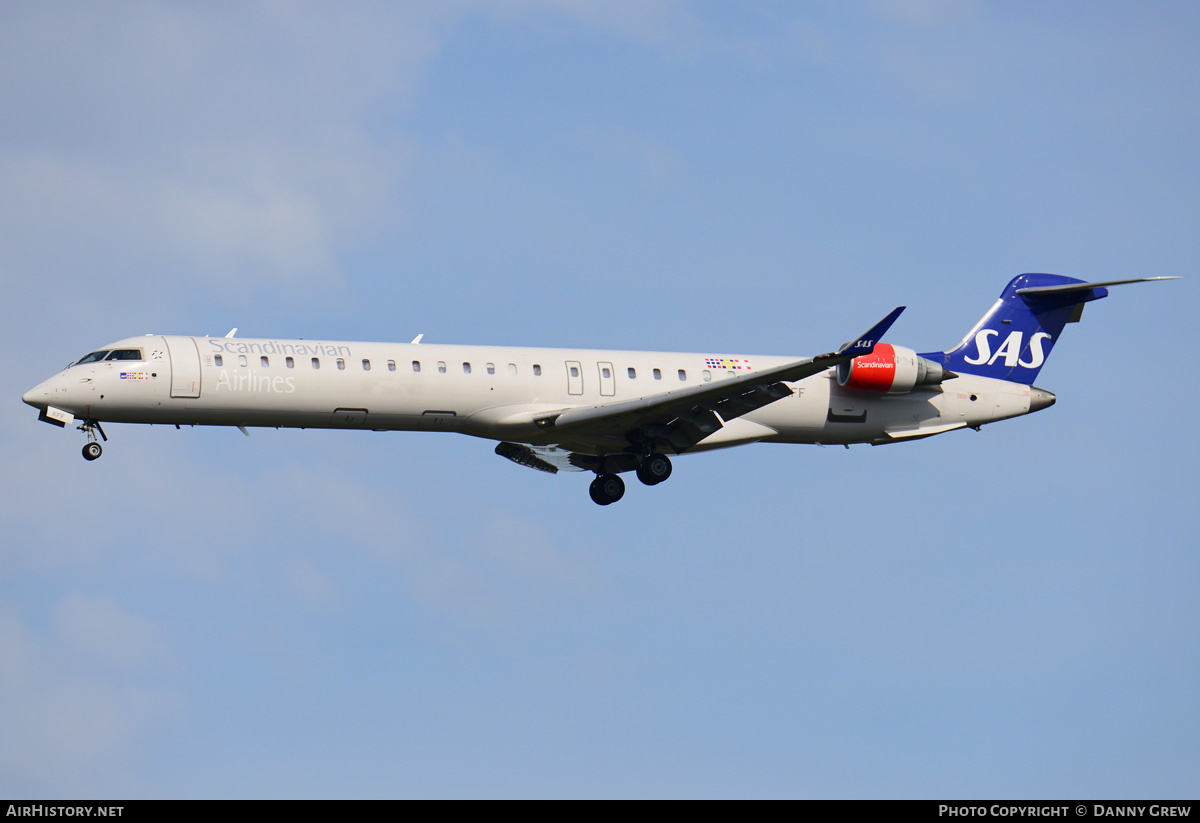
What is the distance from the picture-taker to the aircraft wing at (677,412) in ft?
93.8

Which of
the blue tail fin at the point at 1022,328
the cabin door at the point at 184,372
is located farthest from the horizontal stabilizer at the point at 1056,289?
the cabin door at the point at 184,372

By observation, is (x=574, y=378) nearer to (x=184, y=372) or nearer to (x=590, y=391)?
(x=590, y=391)

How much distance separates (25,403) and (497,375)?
9143mm

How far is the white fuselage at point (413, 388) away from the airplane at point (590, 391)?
3 cm

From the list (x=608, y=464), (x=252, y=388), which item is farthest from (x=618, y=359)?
(x=252, y=388)

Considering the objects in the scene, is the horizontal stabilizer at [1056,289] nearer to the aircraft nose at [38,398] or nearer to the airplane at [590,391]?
the airplane at [590,391]

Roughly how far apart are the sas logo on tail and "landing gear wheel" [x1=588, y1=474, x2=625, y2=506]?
8811 mm

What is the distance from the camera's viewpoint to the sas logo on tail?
34.8 m

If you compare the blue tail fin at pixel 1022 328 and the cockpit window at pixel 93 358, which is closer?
the cockpit window at pixel 93 358

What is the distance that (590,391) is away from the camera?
31281mm

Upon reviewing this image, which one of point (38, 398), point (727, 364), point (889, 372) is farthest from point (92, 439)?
point (889, 372)

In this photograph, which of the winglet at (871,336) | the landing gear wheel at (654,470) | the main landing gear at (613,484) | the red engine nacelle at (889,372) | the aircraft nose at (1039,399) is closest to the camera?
the winglet at (871,336)

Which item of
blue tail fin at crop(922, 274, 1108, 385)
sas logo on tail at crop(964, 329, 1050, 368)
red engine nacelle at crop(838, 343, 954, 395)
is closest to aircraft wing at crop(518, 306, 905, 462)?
red engine nacelle at crop(838, 343, 954, 395)
